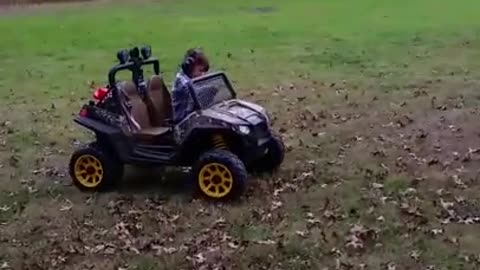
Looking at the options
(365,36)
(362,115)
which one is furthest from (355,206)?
(365,36)

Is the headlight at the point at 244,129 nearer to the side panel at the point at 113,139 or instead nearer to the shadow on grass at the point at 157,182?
the shadow on grass at the point at 157,182

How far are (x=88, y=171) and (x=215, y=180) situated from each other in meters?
1.08

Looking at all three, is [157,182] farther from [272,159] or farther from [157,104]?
[272,159]

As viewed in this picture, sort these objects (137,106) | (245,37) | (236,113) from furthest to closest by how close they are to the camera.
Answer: (245,37) < (137,106) < (236,113)

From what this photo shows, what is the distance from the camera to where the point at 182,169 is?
24.0 ft

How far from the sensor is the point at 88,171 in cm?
684

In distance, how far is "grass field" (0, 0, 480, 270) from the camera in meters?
5.54

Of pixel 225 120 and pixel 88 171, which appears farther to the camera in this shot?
pixel 88 171

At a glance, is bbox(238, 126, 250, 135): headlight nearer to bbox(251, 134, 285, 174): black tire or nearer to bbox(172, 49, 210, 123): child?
bbox(172, 49, 210, 123): child

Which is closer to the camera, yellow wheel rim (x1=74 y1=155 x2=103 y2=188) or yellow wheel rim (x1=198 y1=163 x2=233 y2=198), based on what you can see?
yellow wheel rim (x1=198 y1=163 x2=233 y2=198)

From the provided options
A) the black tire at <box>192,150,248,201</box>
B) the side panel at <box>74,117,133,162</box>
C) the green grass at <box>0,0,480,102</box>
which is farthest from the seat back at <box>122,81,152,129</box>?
the green grass at <box>0,0,480,102</box>

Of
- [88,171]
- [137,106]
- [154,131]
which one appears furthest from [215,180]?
[88,171]

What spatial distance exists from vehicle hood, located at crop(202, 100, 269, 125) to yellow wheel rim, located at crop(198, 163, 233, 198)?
0.35 m

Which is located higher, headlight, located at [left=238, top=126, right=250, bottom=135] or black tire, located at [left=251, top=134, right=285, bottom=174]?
headlight, located at [left=238, top=126, right=250, bottom=135]
